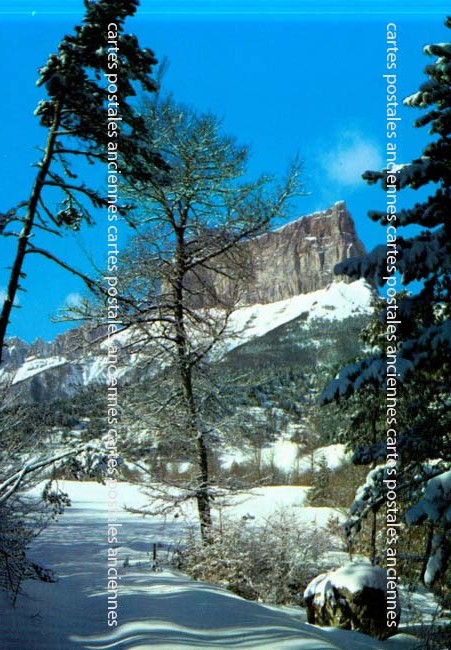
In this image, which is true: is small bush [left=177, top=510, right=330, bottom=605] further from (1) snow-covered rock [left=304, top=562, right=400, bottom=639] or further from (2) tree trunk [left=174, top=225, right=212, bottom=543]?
(1) snow-covered rock [left=304, top=562, right=400, bottom=639]

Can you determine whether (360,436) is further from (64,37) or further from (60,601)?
(64,37)

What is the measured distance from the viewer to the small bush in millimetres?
12242

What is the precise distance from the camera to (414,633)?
10.6 metres

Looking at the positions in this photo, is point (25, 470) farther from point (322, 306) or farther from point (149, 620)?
point (322, 306)

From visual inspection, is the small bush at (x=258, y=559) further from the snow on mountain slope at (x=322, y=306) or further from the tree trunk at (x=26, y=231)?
the snow on mountain slope at (x=322, y=306)

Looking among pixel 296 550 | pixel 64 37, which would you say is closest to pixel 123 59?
pixel 64 37

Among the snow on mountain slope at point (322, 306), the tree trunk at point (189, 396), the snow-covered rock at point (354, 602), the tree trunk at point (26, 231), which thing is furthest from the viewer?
the snow on mountain slope at point (322, 306)

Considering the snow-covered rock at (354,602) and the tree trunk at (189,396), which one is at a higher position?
the tree trunk at (189,396)

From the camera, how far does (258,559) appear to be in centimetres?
1244

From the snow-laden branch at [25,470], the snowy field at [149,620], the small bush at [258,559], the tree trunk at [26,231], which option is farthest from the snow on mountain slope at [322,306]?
the snow-laden branch at [25,470]

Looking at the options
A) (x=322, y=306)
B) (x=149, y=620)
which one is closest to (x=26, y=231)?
(x=149, y=620)

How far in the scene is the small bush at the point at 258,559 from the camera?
12.2m

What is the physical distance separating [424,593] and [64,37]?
1322 centimetres

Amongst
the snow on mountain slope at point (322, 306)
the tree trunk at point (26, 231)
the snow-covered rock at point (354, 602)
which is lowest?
the snow-covered rock at point (354, 602)
